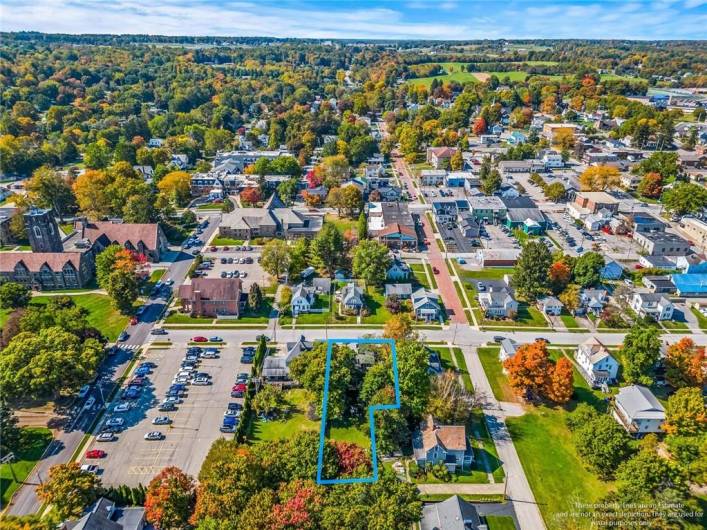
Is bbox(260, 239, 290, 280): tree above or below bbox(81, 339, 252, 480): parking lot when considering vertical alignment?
above

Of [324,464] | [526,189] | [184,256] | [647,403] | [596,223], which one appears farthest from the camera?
[526,189]

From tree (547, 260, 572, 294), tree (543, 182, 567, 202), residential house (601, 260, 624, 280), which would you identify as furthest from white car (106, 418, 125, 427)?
tree (543, 182, 567, 202)

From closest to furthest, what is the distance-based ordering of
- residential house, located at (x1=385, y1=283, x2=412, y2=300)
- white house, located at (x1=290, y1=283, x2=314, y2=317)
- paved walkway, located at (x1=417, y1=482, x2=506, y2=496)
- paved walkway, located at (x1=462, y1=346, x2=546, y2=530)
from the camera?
1. paved walkway, located at (x1=462, y1=346, x2=546, y2=530)
2. paved walkway, located at (x1=417, y1=482, x2=506, y2=496)
3. white house, located at (x1=290, y1=283, x2=314, y2=317)
4. residential house, located at (x1=385, y1=283, x2=412, y2=300)

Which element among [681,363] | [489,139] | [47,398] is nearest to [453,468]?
[681,363]

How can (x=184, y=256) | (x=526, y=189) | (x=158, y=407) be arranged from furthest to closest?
(x=526, y=189), (x=184, y=256), (x=158, y=407)

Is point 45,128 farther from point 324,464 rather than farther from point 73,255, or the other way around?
point 324,464

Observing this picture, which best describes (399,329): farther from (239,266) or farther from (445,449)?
(239,266)

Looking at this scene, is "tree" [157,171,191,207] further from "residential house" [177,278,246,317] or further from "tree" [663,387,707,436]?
"tree" [663,387,707,436]
